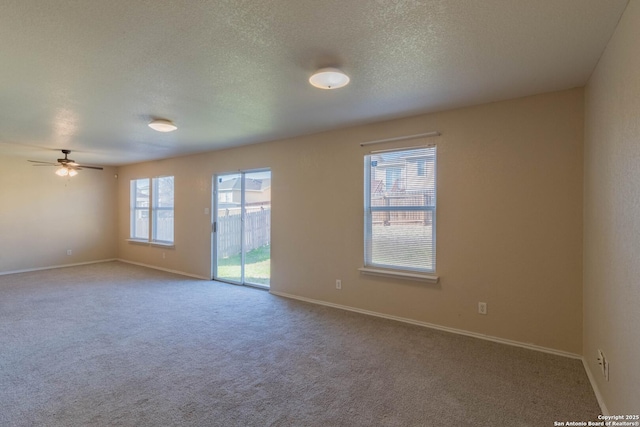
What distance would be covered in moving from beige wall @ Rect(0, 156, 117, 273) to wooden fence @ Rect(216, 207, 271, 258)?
4.06m

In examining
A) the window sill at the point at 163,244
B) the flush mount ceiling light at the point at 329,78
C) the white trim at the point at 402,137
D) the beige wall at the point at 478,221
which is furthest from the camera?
the window sill at the point at 163,244

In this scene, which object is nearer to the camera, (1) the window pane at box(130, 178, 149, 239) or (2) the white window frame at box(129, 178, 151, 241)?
(1) the window pane at box(130, 178, 149, 239)

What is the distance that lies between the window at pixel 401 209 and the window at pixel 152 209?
185 inches

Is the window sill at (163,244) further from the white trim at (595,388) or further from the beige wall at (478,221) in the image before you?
the white trim at (595,388)

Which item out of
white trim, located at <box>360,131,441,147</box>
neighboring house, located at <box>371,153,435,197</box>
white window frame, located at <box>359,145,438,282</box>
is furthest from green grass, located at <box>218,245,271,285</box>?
white trim, located at <box>360,131,441,147</box>

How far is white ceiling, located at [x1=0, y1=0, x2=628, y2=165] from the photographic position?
5.65 ft

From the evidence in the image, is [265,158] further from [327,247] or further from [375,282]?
[375,282]

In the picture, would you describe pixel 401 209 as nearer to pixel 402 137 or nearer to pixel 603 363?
pixel 402 137

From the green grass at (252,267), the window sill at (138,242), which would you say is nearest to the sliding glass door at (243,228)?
the green grass at (252,267)

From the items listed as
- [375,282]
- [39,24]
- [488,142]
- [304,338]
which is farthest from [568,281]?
[39,24]

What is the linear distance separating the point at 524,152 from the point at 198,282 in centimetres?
532

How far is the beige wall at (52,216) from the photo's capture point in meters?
6.36

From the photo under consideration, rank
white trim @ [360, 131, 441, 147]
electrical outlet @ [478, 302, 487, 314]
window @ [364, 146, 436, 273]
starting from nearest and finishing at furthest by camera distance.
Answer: electrical outlet @ [478, 302, 487, 314]
white trim @ [360, 131, 441, 147]
window @ [364, 146, 436, 273]

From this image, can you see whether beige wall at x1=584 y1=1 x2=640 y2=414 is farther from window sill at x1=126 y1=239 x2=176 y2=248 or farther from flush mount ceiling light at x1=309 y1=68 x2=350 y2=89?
window sill at x1=126 y1=239 x2=176 y2=248
